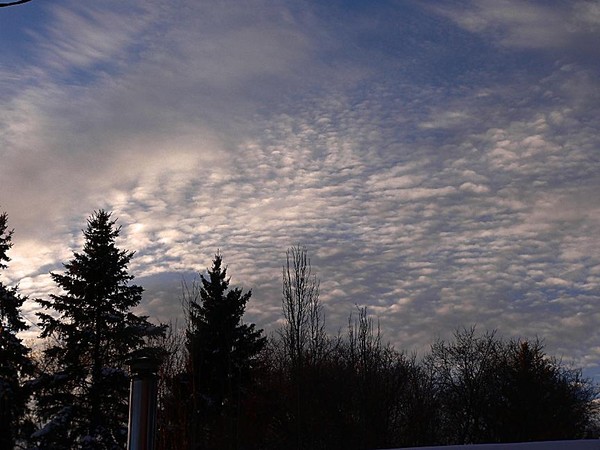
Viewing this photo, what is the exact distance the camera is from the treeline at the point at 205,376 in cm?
1825

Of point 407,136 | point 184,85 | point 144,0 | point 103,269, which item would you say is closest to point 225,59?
point 184,85

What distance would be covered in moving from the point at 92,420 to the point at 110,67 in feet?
40.0

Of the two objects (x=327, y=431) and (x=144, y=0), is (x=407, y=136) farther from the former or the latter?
(x=327, y=431)

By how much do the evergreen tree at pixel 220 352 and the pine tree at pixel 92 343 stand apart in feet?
6.44

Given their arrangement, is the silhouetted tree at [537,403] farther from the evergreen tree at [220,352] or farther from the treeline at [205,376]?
the evergreen tree at [220,352]

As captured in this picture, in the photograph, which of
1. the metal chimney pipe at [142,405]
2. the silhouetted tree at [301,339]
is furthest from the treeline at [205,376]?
the metal chimney pipe at [142,405]

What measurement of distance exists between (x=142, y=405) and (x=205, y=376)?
1726 cm

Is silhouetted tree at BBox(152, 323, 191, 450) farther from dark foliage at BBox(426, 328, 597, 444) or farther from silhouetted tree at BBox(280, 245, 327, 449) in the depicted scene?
dark foliage at BBox(426, 328, 597, 444)

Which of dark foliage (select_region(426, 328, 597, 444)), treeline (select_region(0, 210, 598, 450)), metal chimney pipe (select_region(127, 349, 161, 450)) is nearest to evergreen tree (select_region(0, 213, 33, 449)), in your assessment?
treeline (select_region(0, 210, 598, 450))

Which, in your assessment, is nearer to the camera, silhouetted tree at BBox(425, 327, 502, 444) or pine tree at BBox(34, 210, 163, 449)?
pine tree at BBox(34, 210, 163, 449)

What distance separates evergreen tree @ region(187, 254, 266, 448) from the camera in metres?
19.2

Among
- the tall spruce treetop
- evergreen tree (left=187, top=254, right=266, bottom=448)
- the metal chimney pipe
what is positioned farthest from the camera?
the tall spruce treetop

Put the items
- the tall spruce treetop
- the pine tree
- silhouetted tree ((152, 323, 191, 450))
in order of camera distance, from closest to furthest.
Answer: silhouetted tree ((152, 323, 191, 450)) < the pine tree < the tall spruce treetop

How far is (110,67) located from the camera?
887 cm
